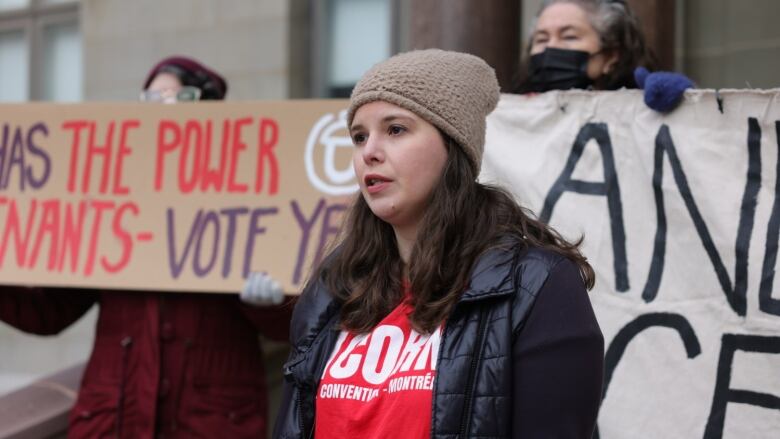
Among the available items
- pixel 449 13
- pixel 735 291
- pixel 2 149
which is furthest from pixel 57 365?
pixel 735 291

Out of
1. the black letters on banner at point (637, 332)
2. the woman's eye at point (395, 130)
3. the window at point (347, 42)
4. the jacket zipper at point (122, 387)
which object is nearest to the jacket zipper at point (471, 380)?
the woman's eye at point (395, 130)

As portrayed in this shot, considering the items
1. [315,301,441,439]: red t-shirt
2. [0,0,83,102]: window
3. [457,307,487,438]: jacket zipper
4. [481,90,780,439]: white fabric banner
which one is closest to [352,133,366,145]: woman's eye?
[315,301,441,439]: red t-shirt

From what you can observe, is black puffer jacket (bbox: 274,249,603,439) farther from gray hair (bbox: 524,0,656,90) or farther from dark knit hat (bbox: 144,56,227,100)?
dark knit hat (bbox: 144,56,227,100)

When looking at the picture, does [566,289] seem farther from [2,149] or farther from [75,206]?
[2,149]

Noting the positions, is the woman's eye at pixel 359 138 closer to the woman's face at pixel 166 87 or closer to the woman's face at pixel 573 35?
the woman's face at pixel 573 35

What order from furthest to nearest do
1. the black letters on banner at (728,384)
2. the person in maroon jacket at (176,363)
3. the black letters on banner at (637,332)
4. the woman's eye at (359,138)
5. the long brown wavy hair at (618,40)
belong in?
the person in maroon jacket at (176,363), the long brown wavy hair at (618,40), the black letters on banner at (637,332), the black letters on banner at (728,384), the woman's eye at (359,138)

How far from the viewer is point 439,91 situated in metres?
1.90

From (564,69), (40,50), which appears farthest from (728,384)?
(40,50)

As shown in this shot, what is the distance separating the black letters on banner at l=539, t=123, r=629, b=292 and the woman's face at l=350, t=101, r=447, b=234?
3.31ft

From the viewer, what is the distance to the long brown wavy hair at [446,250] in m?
1.85

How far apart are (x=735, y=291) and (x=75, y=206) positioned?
7.22ft

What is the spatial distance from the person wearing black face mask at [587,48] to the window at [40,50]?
497 centimetres

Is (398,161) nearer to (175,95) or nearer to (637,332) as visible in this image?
(637,332)

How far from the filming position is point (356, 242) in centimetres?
212
